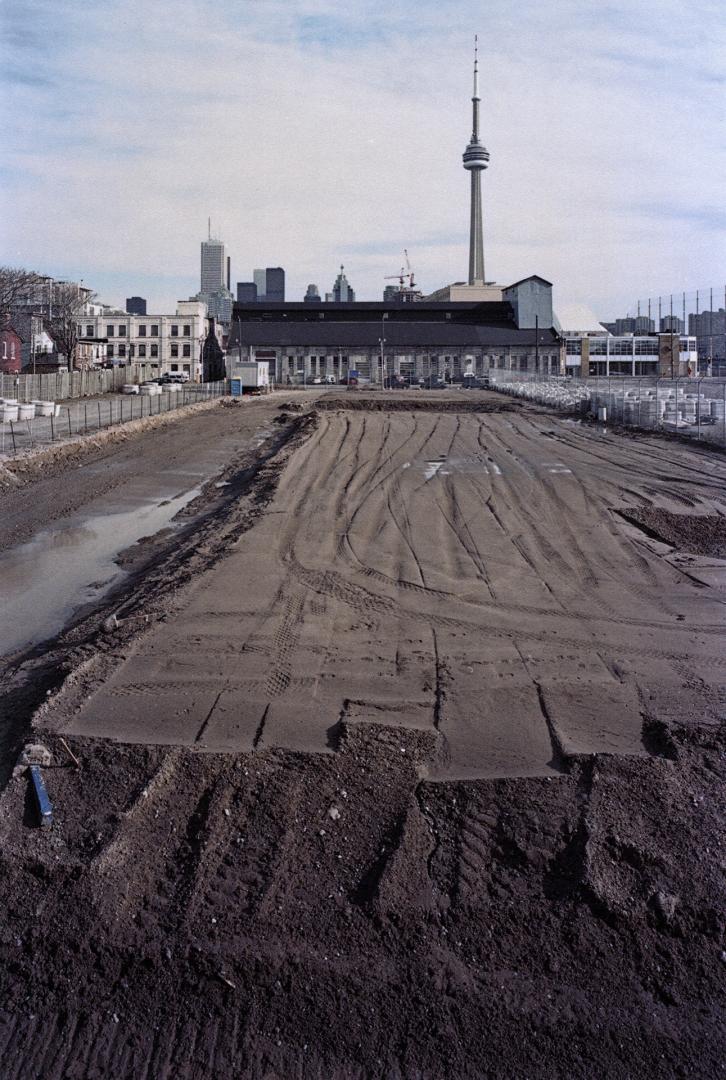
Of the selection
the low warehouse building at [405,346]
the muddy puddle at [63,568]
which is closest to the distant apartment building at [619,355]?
the low warehouse building at [405,346]

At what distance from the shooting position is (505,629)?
11.0 meters

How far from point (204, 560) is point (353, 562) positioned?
Result: 8.14ft

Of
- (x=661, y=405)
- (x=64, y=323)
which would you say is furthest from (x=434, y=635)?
(x=64, y=323)

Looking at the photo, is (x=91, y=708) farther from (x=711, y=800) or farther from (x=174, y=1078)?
(x=711, y=800)

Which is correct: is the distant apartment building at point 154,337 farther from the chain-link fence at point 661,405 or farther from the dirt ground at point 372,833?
the dirt ground at point 372,833

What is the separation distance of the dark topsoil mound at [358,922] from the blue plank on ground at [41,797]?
0.07 m

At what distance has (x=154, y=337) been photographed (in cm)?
12950

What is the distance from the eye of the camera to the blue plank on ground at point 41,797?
21.5 feet

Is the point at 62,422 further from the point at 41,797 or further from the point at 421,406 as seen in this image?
the point at 41,797

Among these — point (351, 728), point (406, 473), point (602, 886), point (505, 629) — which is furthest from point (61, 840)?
point (406, 473)

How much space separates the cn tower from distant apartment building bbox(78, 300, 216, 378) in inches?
2518

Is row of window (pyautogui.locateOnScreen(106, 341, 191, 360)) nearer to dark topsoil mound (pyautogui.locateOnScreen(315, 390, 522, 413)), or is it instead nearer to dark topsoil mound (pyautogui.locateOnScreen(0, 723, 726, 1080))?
dark topsoil mound (pyautogui.locateOnScreen(315, 390, 522, 413))

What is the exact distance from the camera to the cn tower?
174125mm

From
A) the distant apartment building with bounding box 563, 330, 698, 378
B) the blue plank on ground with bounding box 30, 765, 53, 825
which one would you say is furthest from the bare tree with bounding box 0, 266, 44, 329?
the distant apartment building with bounding box 563, 330, 698, 378
